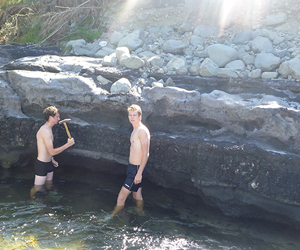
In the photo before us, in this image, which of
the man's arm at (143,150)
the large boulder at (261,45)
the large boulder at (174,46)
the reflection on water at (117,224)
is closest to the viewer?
the reflection on water at (117,224)

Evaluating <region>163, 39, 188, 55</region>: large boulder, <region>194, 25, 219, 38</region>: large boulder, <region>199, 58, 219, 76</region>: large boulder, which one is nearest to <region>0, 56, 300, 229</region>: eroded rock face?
<region>199, 58, 219, 76</region>: large boulder

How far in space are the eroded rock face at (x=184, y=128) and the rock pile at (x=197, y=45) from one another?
33 cm

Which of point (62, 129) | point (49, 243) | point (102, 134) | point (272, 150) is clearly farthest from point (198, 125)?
point (49, 243)

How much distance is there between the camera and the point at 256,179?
4398 millimetres

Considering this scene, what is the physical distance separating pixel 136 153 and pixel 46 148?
1.60 m

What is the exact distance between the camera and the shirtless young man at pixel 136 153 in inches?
169

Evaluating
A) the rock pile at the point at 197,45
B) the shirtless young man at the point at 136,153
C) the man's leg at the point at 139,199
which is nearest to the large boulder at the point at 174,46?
the rock pile at the point at 197,45

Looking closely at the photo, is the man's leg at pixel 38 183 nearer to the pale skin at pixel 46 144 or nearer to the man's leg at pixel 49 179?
the pale skin at pixel 46 144

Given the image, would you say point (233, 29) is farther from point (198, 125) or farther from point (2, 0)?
point (2, 0)

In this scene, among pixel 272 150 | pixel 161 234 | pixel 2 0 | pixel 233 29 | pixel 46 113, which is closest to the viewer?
pixel 161 234

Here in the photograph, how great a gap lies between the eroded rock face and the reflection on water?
267 mm

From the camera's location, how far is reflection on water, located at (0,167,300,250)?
12.9ft

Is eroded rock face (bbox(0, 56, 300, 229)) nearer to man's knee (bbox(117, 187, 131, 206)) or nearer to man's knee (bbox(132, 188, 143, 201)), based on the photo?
man's knee (bbox(132, 188, 143, 201))

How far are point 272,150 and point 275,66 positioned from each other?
218 cm
